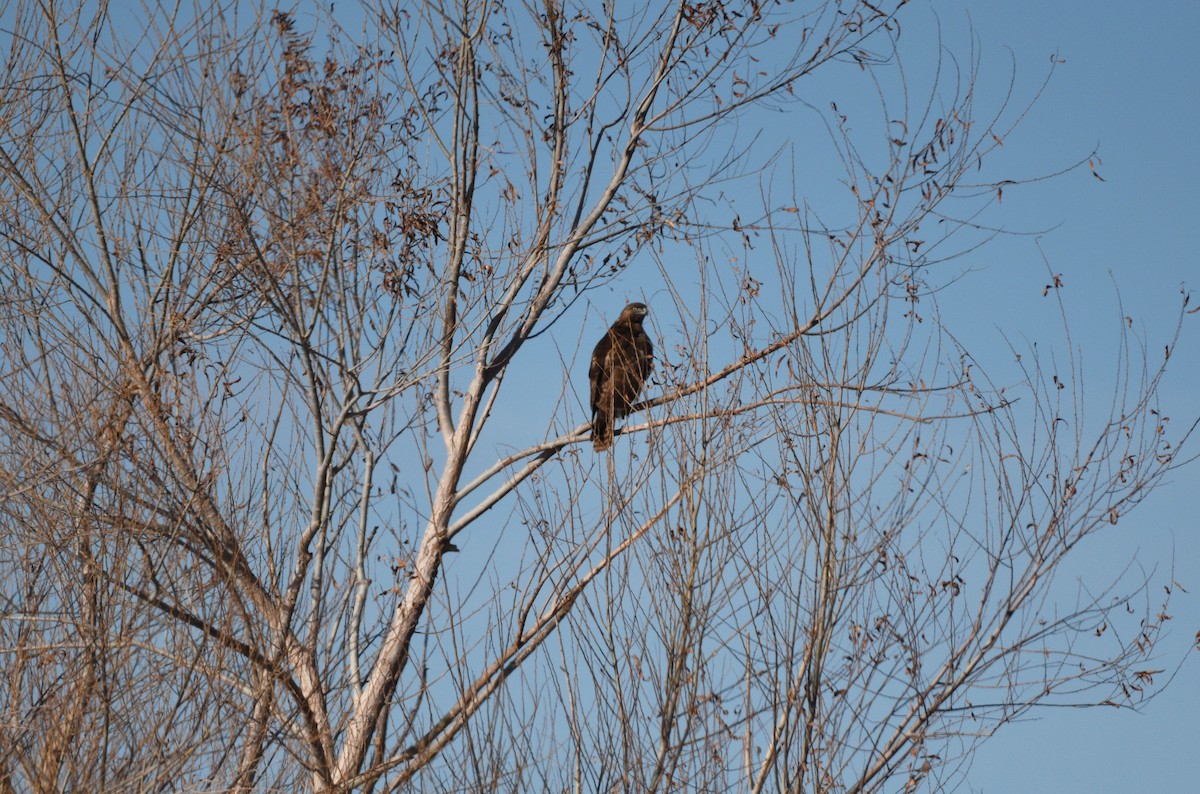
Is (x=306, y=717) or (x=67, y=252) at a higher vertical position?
(x=67, y=252)

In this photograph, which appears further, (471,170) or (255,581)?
(471,170)

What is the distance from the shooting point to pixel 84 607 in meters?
5.28

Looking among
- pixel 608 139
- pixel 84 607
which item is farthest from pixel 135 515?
pixel 608 139

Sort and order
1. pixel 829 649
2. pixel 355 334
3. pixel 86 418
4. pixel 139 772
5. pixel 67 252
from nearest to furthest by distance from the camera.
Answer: pixel 829 649 < pixel 139 772 < pixel 86 418 < pixel 67 252 < pixel 355 334

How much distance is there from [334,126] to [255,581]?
2.51 meters

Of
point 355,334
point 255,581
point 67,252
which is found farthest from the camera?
point 355,334

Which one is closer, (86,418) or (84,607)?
(84,607)

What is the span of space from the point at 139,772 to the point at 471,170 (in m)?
3.73

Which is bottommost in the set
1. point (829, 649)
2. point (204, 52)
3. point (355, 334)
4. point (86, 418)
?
point (829, 649)

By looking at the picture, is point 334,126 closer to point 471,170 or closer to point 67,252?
point 471,170

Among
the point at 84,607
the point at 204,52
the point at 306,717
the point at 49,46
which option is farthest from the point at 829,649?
the point at 49,46

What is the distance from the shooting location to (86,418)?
5625 mm

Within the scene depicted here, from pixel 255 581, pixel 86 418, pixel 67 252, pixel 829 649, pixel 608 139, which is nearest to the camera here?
pixel 829 649

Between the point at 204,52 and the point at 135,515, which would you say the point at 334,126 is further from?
the point at 135,515
